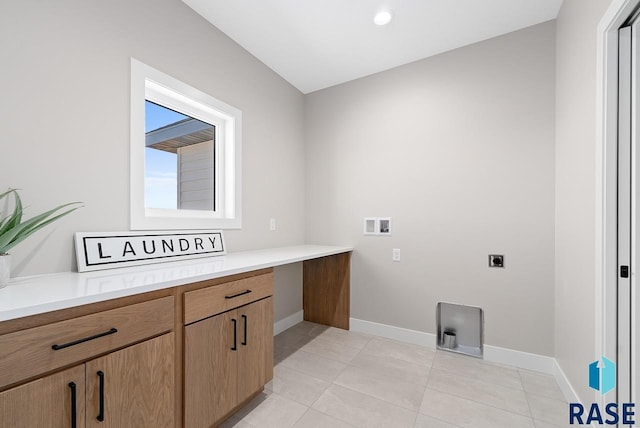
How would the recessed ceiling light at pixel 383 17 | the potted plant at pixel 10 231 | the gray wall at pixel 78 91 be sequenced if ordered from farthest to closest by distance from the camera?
the recessed ceiling light at pixel 383 17 → the gray wall at pixel 78 91 → the potted plant at pixel 10 231

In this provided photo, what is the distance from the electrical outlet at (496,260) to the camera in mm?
2115

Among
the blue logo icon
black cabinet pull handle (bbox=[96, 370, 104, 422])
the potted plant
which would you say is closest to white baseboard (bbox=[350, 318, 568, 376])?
the blue logo icon

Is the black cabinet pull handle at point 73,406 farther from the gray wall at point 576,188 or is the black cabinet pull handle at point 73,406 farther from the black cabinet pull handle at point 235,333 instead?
the gray wall at point 576,188

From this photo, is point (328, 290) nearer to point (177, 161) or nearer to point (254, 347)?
point (254, 347)

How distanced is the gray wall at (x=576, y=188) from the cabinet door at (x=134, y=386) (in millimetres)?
1990

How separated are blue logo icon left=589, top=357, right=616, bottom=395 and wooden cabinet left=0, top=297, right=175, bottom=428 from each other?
1925 mm

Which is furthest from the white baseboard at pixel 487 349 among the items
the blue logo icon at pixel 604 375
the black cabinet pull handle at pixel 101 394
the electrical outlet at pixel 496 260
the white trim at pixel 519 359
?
the black cabinet pull handle at pixel 101 394

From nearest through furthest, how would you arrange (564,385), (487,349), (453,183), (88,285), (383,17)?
(88,285), (564,385), (383,17), (487,349), (453,183)

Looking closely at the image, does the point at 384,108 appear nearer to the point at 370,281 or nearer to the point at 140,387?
the point at 370,281

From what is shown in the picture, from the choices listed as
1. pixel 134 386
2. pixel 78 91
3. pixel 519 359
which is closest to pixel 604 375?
pixel 519 359

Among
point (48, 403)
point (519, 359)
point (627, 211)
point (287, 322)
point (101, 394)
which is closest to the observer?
point (48, 403)

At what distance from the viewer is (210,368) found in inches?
51.2

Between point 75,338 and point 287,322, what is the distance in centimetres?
208

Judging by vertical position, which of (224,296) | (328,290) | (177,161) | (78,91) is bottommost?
(328,290)
